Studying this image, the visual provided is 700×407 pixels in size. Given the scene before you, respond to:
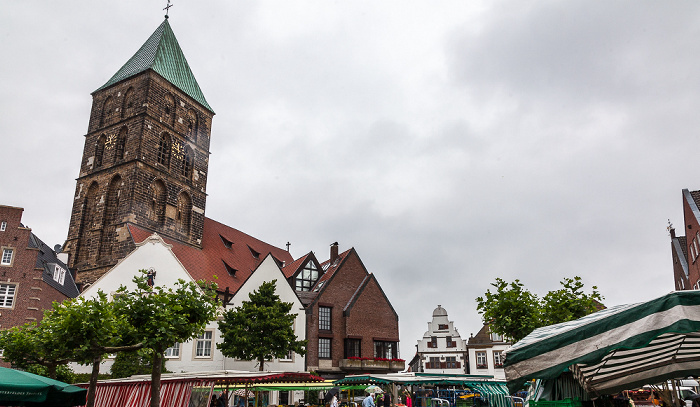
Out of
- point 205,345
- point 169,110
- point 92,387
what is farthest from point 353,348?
point 92,387

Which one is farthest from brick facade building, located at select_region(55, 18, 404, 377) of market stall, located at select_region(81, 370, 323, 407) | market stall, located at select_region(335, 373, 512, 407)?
market stall, located at select_region(81, 370, 323, 407)

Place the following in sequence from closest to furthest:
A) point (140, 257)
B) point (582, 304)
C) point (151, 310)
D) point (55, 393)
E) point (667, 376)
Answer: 1. point (667, 376)
2. point (55, 393)
3. point (151, 310)
4. point (582, 304)
5. point (140, 257)

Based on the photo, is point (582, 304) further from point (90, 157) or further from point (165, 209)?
point (90, 157)

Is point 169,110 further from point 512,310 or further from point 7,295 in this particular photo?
point 512,310

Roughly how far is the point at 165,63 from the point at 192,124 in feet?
19.4

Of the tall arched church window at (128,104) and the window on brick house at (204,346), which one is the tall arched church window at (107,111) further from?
the window on brick house at (204,346)

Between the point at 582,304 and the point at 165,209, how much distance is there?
109 feet

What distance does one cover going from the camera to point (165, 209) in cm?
4181

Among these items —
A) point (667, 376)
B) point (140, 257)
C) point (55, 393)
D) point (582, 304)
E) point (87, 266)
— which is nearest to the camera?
point (667, 376)

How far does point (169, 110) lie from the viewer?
45.5 m

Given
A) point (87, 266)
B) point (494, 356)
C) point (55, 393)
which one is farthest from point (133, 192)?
point (494, 356)

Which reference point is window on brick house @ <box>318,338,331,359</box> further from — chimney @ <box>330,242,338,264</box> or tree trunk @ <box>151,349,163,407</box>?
tree trunk @ <box>151,349,163,407</box>

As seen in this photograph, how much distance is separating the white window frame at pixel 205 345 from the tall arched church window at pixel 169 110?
795 inches

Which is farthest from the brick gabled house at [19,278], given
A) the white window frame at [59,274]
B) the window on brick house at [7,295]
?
the white window frame at [59,274]
